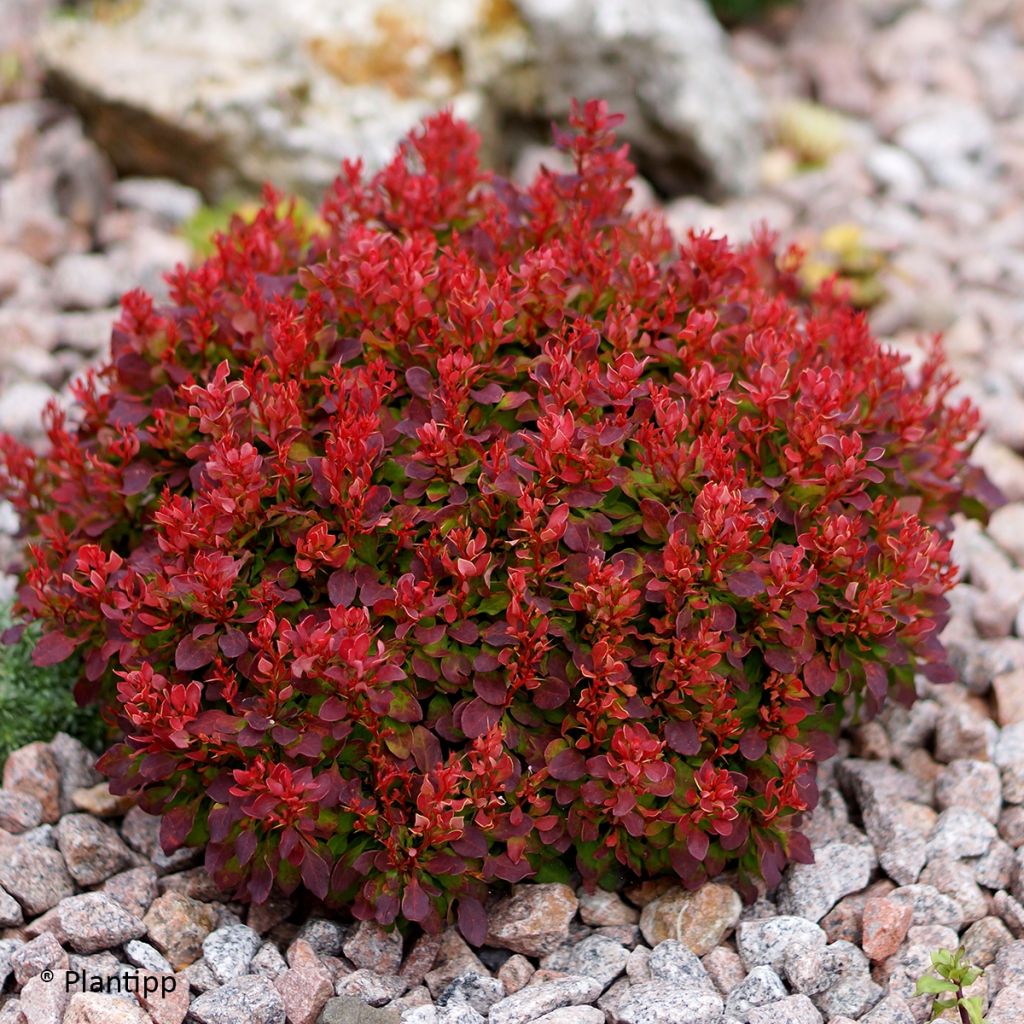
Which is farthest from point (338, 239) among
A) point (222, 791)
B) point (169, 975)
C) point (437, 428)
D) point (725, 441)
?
point (169, 975)

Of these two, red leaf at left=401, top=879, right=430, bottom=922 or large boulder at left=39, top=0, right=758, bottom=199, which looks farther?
large boulder at left=39, top=0, right=758, bottom=199

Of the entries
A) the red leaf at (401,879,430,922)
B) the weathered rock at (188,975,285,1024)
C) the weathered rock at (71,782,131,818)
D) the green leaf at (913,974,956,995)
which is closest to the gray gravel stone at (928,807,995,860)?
the green leaf at (913,974,956,995)

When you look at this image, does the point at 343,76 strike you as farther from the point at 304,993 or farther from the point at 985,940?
the point at 985,940

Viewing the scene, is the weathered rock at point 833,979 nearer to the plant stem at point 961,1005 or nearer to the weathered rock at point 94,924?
the plant stem at point 961,1005

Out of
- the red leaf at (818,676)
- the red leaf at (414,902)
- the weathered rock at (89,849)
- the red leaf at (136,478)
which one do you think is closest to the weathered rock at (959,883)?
the red leaf at (818,676)

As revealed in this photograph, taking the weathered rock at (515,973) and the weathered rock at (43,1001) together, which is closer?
the weathered rock at (43,1001)

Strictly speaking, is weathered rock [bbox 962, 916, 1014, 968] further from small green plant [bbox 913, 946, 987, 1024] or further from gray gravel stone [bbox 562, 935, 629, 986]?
gray gravel stone [bbox 562, 935, 629, 986]

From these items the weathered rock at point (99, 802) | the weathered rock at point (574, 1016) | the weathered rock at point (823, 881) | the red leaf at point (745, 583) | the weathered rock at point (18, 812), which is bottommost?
the weathered rock at point (18, 812)
